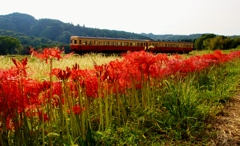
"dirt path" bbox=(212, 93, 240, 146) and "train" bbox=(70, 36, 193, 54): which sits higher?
"train" bbox=(70, 36, 193, 54)

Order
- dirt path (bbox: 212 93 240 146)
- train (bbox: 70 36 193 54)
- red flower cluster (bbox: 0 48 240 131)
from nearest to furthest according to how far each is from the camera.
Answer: red flower cluster (bbox: 0 48 240 131) < dirt path (bbox: 212 93 240 146) < train (bbox: 70 36 193 54)

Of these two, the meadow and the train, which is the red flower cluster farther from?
the train

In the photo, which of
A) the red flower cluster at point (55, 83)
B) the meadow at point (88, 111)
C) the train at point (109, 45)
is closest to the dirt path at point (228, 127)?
the meadow at point (88, 111)

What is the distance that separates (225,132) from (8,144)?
2885 millimetres

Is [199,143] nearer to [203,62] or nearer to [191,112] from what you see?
[191,112]

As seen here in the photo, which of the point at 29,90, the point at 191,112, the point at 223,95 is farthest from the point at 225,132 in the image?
the point at 29,90

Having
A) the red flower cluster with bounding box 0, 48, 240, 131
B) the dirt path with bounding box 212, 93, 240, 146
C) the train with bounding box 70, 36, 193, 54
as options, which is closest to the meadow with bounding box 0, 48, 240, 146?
the red flower cluster with bounding box 0, 48, 240, 131

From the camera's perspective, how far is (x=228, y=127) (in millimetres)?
3904

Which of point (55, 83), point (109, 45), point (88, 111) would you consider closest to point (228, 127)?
point (88, 111)

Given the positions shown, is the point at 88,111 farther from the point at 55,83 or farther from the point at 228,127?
the point at 228,127

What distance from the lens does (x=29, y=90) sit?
273cm

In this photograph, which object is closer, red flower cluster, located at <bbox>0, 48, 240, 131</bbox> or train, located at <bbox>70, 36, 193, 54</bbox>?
red flower cluster, located at <bbox>0, 48, 240, 131</bbox>

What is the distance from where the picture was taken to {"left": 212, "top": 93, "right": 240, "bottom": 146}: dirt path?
341 centimetres

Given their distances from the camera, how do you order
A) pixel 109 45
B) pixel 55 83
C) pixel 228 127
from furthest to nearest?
pixel 109 45 → pixel 228 127 → pixel 55 83
